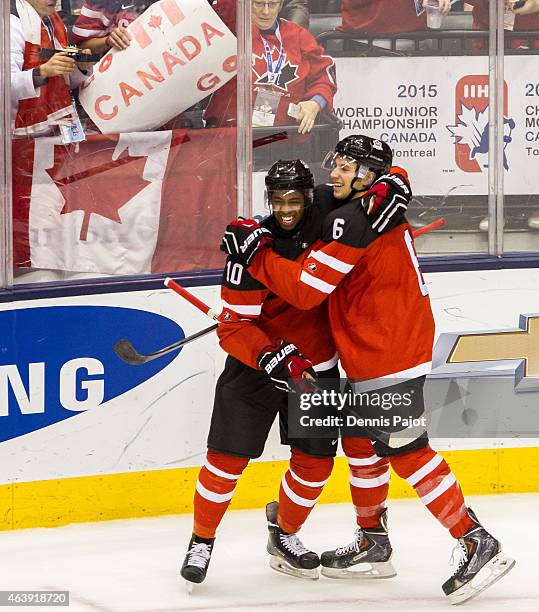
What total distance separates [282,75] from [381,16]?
0.42 m

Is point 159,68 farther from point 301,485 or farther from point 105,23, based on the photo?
point 301,485

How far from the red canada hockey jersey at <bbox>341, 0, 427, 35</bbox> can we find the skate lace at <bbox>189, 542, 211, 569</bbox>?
1.98 metres

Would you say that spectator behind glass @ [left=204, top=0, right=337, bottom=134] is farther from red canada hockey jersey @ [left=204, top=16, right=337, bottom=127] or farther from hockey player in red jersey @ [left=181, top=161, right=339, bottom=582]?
hockey player in red jersey @ [left=181, top=161, right=339, bottom=582]

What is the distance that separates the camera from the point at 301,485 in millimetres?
3721

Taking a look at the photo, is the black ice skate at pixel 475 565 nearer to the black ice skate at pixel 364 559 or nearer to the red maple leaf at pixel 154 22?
the black ice skate at pixel 364 559

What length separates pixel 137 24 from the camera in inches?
173

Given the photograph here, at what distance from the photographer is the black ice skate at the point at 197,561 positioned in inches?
141

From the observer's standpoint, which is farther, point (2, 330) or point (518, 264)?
point (518, 264)

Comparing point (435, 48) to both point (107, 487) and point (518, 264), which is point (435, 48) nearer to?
point (518, 264)

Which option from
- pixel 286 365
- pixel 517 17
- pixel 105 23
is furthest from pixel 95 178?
pixel 517 17

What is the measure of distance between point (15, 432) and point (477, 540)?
4.99ft

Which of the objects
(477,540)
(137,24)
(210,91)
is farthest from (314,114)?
(477,540)

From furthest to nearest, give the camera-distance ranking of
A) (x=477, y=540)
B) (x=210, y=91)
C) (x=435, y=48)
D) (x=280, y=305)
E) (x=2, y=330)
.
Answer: (x=435, y=48) < (x=210, y=91) < (x=2, y=330) < (x=280, y=305) < (x=477, y=540)

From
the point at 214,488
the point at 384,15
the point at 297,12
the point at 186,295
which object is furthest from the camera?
the point at 384,15
